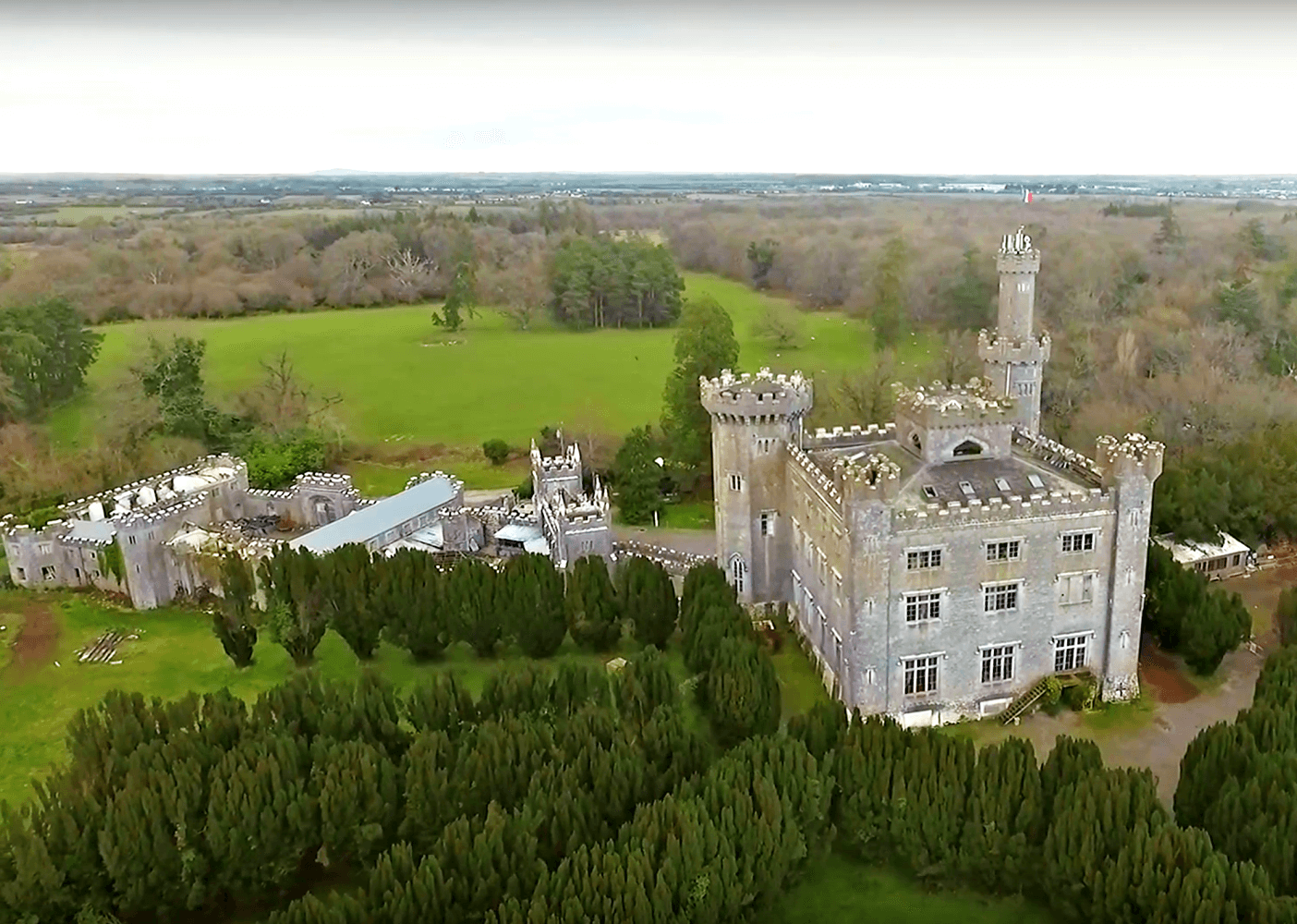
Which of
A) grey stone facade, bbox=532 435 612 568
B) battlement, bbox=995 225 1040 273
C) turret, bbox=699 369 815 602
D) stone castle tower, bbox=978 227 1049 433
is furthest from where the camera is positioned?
grey stone facade, bbox=532 435 612 568

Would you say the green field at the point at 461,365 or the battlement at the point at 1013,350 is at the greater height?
the battlement at the point at 1013,350

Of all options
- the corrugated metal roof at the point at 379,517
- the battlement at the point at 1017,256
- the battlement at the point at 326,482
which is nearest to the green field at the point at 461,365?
the corrugated metal roof at the point at 379,517

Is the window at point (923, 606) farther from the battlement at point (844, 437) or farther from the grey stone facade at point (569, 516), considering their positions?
the grey stone facade at point (569, 516)

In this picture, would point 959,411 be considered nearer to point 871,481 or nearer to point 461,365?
point 871,481

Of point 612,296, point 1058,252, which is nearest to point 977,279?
point 1058,252

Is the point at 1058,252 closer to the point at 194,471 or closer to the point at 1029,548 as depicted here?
the point at 1029,548

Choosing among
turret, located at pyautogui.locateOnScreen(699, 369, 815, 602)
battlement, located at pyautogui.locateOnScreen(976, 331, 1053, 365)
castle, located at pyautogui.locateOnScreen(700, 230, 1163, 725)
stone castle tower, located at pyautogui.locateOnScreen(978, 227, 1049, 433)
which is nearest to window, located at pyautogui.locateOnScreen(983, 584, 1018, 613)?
castle, located at pyautogui.locateOnScreen(700, 230, 1163, 725)

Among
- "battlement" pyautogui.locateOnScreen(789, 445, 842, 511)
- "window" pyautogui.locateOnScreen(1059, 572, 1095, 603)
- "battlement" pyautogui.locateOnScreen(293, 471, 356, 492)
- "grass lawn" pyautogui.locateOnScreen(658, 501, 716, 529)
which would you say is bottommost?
"grass lawn" pyautogui.locateOnScreen(658, 501, 716, 529)

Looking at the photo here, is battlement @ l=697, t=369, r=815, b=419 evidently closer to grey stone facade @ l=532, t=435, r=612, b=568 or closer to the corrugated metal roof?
grey stone facade @ l=532, t=435, r=612, b=568
